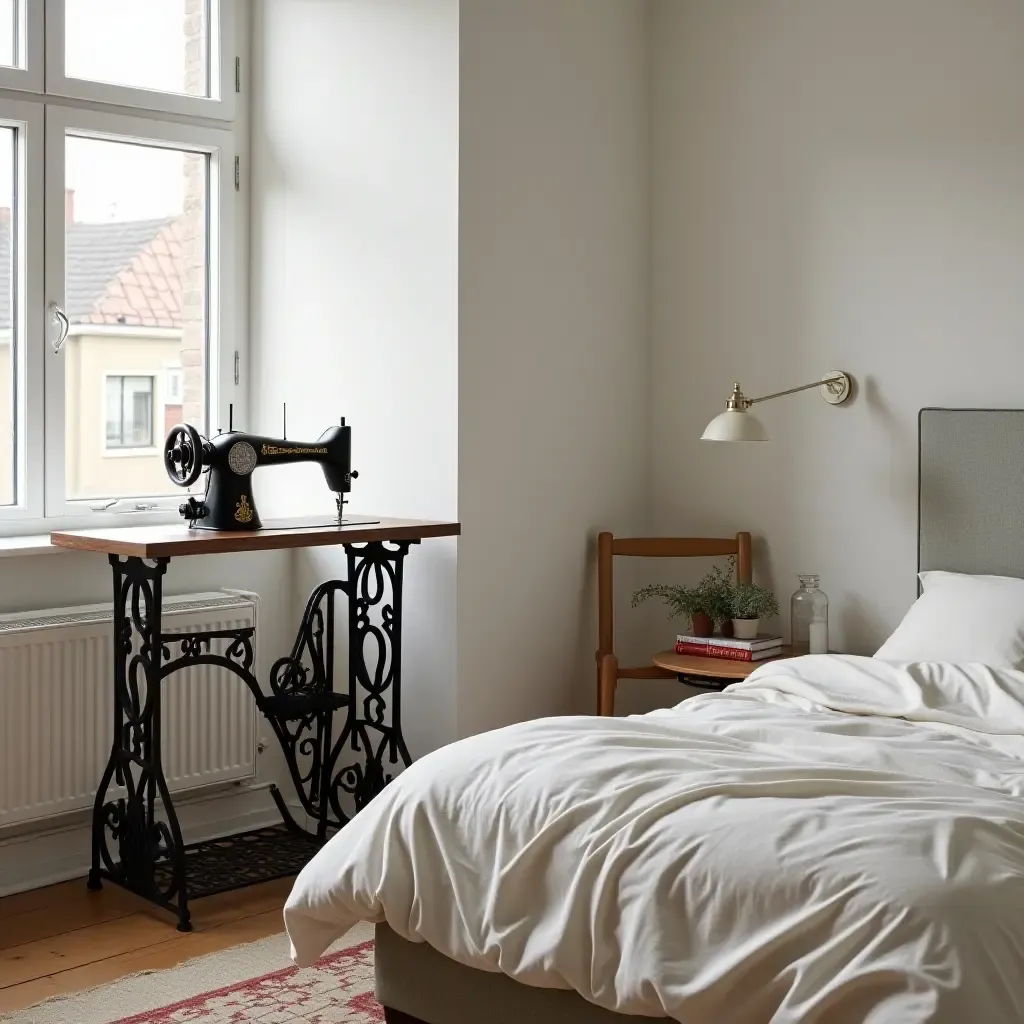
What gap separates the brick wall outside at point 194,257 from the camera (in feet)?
13.5

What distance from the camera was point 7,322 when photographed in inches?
147

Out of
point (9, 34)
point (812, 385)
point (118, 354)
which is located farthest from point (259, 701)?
point (9, 34)

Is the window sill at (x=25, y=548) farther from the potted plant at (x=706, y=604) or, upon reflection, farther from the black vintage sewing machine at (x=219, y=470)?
the potted plant at (x=706, y=604)

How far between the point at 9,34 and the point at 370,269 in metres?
1.17

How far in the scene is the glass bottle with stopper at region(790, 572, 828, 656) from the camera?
3920 mm

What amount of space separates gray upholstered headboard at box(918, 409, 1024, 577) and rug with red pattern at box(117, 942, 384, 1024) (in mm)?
1948

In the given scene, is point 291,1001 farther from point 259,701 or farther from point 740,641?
point 740,641

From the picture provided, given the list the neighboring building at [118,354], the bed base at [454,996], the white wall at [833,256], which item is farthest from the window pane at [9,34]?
the bed base at [454,996]

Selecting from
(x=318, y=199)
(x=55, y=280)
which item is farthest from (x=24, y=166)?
(x=318, y=199)

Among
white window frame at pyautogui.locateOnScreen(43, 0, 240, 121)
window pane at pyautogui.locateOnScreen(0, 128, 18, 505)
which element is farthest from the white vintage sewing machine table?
white window frame at pyautogui.locateOnScreen(43, 0, 240, 121)

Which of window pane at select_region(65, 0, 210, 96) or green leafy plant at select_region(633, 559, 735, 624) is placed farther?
green leafy plant at select_region(633, 559, 735, 624)

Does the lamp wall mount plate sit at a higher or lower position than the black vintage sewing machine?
higher

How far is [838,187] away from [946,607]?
1352 mm

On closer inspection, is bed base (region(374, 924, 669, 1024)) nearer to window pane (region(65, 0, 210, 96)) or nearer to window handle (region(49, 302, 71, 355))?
window handle (region(49, 302, 71, 355))
